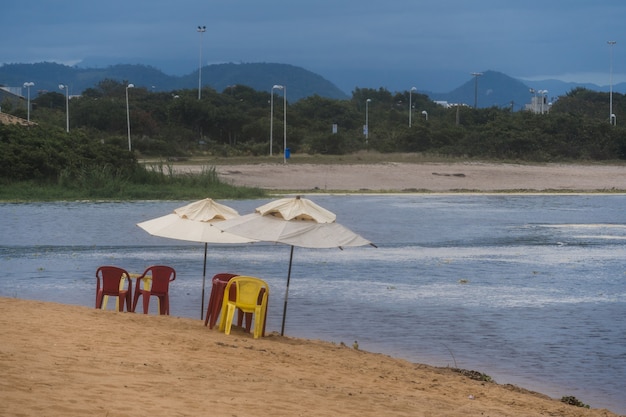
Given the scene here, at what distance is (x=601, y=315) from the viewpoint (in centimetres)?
2016

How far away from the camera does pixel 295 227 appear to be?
1525 cm

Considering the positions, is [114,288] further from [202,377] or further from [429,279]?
[429,279]

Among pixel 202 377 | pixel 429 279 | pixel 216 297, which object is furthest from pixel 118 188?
pixel 202 377

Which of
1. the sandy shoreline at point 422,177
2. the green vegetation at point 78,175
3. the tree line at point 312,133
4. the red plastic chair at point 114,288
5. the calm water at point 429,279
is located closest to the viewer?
the calm water at point 429,279

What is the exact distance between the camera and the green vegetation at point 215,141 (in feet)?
171

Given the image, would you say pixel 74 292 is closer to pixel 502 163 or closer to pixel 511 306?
pixel 511 306

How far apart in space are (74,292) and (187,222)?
5.51 meters

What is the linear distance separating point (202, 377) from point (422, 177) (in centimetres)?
5559

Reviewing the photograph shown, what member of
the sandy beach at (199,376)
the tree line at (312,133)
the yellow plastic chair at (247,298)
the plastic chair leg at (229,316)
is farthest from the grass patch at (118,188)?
the plastic chair leg at (229,316)

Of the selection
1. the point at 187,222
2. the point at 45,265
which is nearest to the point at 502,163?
the point at 45,265

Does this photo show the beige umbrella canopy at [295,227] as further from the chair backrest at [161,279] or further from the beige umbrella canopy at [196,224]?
the chair backrest at [161,279]

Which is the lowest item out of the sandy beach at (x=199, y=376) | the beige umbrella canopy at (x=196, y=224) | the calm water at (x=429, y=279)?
the calm water at (x=429, y=279)

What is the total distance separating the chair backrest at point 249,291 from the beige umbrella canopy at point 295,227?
0.66m

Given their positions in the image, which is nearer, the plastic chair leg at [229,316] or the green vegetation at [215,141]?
the plastic chair leg at [229,316]
